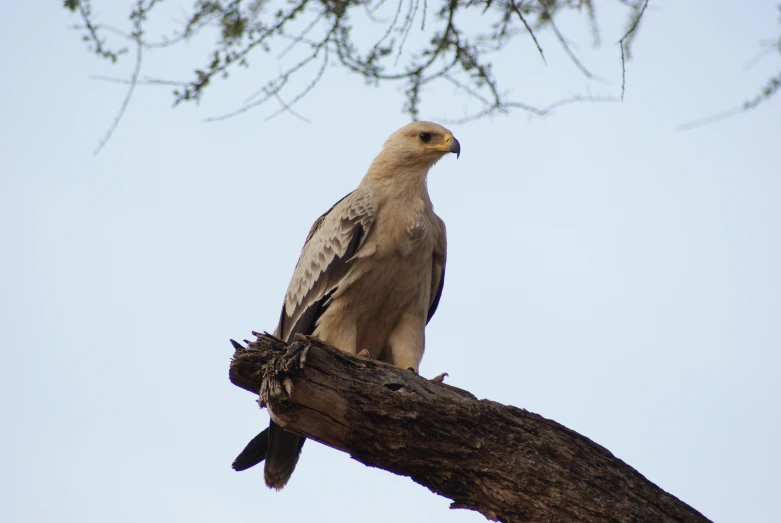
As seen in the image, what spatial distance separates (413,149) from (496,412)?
2.98 metres

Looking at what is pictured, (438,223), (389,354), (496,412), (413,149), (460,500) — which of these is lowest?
(460,500)

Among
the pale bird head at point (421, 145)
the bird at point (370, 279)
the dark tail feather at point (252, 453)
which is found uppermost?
the pale bird head at point (421, 145)

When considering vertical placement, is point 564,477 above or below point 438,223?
below

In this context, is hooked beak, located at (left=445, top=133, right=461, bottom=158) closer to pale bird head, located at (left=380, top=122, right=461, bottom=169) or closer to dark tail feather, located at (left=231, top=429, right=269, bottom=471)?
pale bird head, located at (left=380, top=122, right=461, bottom=169)

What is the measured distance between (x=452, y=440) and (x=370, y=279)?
6.75ft

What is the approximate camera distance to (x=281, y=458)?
6031 mm

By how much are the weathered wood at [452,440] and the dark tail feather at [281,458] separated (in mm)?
1546

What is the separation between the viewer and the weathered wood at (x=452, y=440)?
169 inches

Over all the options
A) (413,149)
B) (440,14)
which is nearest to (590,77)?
(440,14)

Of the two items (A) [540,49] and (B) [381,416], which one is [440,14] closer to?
(A) [540,49]

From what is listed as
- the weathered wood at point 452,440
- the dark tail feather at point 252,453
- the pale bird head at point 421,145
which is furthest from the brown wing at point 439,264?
the weathered wood at point 452,440

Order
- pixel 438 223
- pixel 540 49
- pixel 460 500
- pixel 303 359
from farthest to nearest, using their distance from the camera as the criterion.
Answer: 1. pixel 438 223
2. pixel 540 49
3. pixel 460 500
4. pixel 303 359

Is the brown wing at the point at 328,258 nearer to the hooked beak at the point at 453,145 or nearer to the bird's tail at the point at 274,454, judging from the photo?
the hooked beak at the point at 453,145

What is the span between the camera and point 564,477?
434cm
